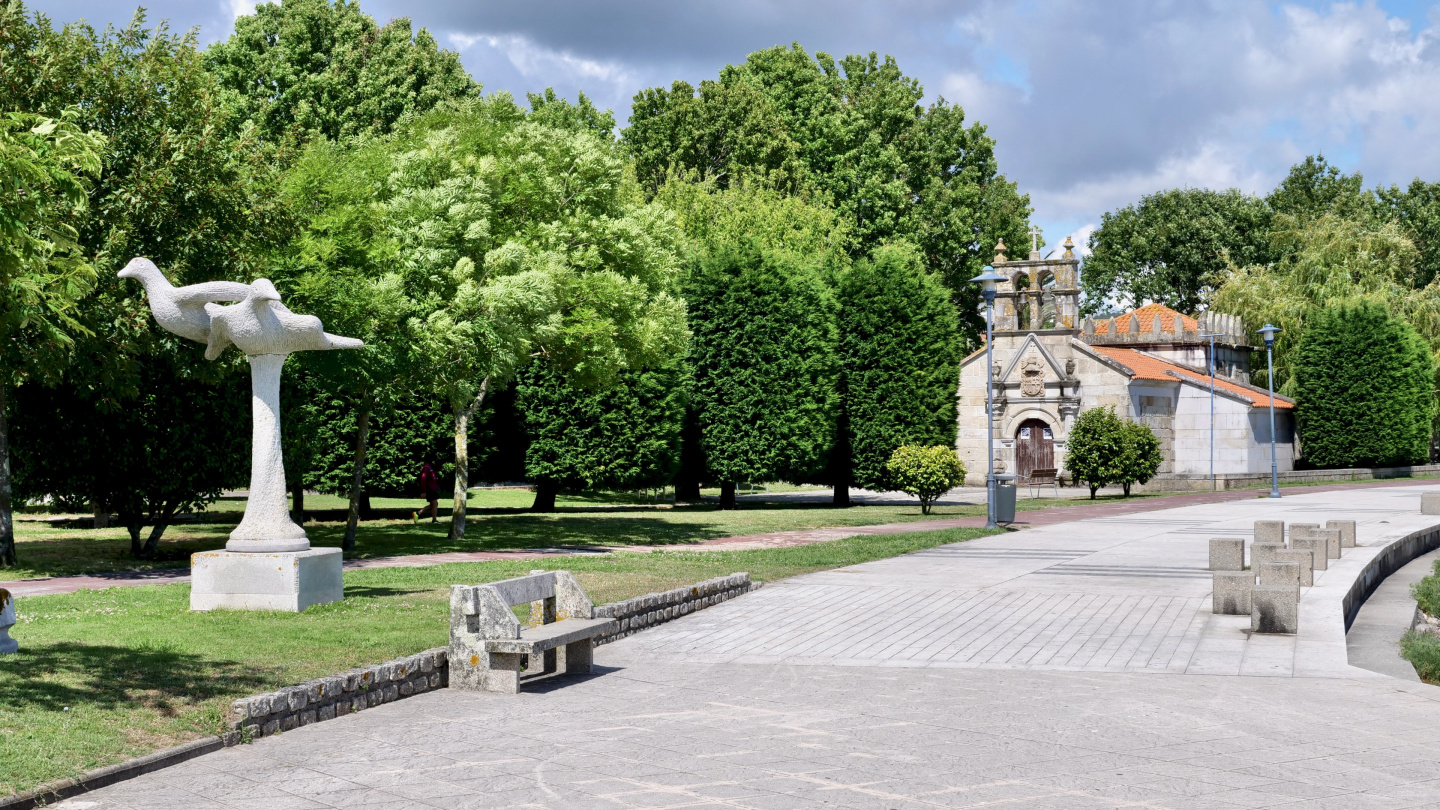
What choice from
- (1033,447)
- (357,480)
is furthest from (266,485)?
(1033,447)

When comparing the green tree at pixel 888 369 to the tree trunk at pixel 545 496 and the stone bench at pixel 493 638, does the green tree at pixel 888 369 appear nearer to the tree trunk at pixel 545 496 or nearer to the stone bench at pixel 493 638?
the tree trunk at pixel 545 496

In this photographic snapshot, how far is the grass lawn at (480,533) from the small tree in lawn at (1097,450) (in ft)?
23.3

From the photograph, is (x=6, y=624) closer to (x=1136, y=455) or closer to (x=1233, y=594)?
(x=1233, y=594)

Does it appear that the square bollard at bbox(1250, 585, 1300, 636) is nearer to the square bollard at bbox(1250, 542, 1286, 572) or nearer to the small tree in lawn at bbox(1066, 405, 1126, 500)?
the square bollard at bbox(1250, 542, 1286, 572)

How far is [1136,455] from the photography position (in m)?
40.4

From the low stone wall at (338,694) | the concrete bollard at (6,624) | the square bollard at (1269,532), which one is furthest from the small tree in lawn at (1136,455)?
the concrete bollard at (6,624)

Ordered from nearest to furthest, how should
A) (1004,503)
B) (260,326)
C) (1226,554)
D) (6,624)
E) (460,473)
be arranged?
1. (6,624)
2. (260,326)
3. (1226,554)
4. (460,473)
5. (1004,503)

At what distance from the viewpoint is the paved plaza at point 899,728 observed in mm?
6656

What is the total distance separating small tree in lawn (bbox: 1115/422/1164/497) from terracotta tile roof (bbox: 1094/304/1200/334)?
16751 mm

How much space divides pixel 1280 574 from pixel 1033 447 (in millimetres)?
36690

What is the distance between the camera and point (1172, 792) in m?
6.63

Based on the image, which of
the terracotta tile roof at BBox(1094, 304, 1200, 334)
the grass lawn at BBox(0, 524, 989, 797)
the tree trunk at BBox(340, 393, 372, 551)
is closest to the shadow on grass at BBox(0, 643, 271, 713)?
the grass lawn at BBox(0, 524, 989, 797)

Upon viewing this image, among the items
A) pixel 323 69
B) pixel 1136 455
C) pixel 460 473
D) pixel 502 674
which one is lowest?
pixel 502 674

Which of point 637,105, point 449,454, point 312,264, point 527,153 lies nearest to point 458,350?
point 312,264
